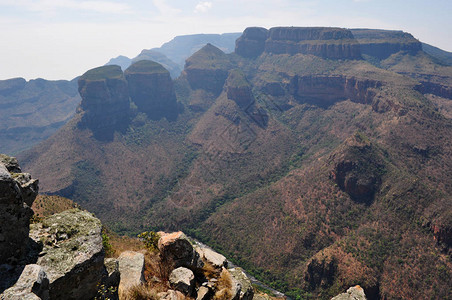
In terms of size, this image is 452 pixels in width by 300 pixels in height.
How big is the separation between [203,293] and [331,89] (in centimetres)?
17041

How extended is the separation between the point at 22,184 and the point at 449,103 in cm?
19994

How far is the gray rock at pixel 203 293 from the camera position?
48.8 feet

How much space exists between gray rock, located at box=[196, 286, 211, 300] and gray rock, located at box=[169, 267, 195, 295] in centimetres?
61

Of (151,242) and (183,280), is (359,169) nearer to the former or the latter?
(151,242)

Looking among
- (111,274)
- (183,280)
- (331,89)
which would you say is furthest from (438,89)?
(111,274)

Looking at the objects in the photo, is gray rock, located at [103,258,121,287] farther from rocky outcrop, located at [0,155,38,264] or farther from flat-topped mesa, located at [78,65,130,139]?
flat-topped mesa, located at [78,65,130,139]

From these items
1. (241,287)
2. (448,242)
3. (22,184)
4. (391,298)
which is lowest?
(391,298)

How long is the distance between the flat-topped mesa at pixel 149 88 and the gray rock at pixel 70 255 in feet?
610

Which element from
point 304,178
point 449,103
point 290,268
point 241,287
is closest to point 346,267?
point 290,268

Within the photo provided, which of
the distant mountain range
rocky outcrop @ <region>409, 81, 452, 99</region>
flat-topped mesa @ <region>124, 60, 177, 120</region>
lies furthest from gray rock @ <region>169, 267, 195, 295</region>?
rocky outcrop @ <region>409, 81, 452, 99</region>

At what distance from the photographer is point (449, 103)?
150 m

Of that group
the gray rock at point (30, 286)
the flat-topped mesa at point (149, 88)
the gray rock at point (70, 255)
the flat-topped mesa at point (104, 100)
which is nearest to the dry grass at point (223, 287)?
the gray rock at point (70, 255)

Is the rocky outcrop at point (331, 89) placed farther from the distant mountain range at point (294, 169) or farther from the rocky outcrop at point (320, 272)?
the rocky outcrop at point (320, 272)

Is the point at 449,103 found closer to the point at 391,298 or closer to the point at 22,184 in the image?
the point at 391,298
